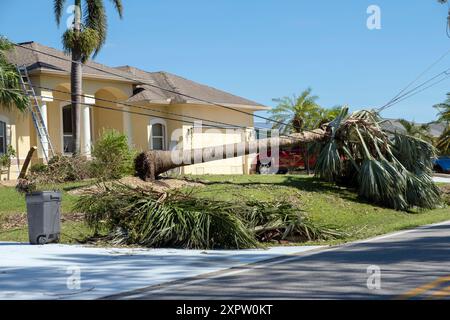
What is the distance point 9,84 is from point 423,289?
20.8 metres

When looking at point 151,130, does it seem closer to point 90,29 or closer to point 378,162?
point 90,29

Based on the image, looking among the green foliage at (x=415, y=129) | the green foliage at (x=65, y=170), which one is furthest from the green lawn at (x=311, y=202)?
the green foliage at (x=415, y=129)

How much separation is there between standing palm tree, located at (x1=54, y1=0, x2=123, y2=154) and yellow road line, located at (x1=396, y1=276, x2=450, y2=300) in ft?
61.7

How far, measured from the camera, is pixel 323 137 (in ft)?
85.5

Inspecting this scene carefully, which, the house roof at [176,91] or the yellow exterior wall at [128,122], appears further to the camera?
the house roof at [176,91]

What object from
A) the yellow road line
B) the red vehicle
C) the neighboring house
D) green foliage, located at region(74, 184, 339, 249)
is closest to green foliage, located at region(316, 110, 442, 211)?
the neighboring house

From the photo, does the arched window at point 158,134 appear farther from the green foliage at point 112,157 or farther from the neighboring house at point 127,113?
the green foliage at point 112,157

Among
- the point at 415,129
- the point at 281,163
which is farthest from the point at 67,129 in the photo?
the point at 415,129

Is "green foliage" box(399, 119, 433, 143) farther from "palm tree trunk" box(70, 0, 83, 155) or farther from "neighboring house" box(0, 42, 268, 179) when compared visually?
"palm tree trunk" box(70, 0, 83, 155)

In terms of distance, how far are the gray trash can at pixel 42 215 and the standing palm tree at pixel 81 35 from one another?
37.0 feet

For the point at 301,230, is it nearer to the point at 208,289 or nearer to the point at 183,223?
the point at 183,223

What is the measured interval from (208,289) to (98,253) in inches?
183

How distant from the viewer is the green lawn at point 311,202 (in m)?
18.8

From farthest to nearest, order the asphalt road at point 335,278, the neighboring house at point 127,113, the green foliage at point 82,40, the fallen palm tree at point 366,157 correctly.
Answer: the neighboring house at point 127,113, the green foliage at point 82,40, the fallen palm tree at point 366,157, the asphalt road at point 335,278
